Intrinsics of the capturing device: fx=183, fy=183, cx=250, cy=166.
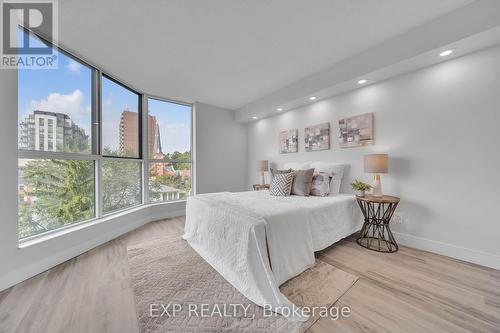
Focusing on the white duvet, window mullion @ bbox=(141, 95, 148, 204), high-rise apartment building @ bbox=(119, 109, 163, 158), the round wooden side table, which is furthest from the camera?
window mullion @ bbox=(141, 95, 148, 204)

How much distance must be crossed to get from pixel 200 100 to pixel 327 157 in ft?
9.88

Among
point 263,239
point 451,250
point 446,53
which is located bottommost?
point 451,250

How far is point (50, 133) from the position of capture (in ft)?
7.11

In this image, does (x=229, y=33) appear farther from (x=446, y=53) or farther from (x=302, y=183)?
(x=446, y=53)

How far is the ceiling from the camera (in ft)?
5.68

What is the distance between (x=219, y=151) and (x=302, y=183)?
99.2 inches

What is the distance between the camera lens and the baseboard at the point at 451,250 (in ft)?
6.36

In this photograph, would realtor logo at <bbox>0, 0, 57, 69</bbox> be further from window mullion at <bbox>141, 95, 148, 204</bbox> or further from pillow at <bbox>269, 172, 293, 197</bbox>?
pillow at <bbox>269, 172, 293, 197</bbox>

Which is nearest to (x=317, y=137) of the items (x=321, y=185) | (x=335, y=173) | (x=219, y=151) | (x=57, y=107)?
(x=335, y=173)

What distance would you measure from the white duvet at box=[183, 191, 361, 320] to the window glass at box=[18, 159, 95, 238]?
162 centimetres

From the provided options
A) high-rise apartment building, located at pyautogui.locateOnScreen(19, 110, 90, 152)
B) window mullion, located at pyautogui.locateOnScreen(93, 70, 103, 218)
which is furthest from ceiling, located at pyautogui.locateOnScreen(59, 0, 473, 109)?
high-rise apartment building, located at pyautogui.locateOnScreen(19, 110, 90, 152)

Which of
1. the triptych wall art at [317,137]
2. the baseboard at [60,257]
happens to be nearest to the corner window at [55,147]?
the baseboard at [60,257]

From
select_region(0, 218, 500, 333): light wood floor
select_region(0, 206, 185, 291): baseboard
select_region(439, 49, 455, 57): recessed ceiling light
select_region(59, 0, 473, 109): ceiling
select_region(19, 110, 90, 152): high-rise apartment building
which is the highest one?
select_region(59, 0, 473, 109): ceiling

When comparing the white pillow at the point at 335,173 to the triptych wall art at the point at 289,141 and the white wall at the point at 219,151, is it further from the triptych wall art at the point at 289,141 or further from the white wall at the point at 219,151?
the white wall at the point at 219,151
